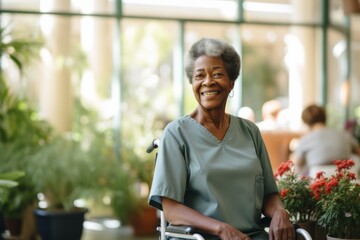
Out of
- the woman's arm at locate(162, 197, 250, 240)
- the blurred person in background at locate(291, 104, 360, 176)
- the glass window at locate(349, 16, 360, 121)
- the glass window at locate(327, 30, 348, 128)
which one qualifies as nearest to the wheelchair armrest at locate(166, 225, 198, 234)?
the woman's arm at locate(162, 197, 250, 240)

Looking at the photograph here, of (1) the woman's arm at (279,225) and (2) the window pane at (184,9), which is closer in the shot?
(1) the woman's arm at (279,225)

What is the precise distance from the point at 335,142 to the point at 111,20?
315 cm

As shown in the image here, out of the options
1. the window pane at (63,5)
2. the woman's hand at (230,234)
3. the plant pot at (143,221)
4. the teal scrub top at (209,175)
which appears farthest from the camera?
the window pane at (63,5)

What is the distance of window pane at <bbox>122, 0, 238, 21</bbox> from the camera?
7.55m

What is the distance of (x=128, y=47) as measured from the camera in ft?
24.7

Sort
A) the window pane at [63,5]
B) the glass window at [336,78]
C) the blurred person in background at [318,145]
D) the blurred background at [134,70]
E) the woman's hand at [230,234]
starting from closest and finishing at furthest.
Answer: the woman's hand at [230,234]
the blurred person in background at [318,145]
the blurred background at [134,70]
the window pane at [63,5]
the glass window at [336,78]

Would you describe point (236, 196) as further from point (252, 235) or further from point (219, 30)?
point (219, 30)

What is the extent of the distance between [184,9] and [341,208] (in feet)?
17.0

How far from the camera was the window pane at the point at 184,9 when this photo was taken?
24.8 feet

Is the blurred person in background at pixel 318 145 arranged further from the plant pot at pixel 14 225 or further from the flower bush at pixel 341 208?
the plant pot at pixel 14 225

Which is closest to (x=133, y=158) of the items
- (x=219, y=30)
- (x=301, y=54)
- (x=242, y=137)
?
(x=219, y=30)

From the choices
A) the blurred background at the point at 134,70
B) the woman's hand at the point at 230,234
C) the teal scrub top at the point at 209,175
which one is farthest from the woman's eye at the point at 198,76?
the blurred background at the point at 134,70

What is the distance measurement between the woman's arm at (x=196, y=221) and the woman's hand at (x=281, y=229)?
0.19 m

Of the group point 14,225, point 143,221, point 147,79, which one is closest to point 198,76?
point 14,225
